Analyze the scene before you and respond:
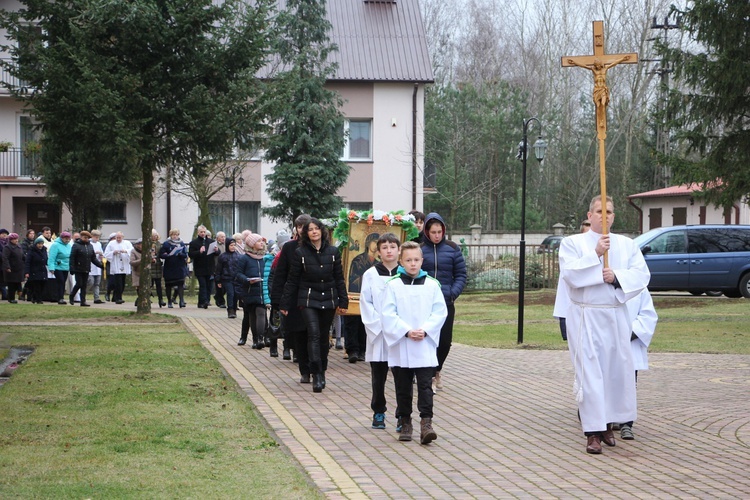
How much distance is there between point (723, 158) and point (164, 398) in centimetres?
1632

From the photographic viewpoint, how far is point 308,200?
115 feet

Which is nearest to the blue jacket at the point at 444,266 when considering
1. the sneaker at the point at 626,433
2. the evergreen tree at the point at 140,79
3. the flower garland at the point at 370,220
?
the flower garland at the point at 370,220

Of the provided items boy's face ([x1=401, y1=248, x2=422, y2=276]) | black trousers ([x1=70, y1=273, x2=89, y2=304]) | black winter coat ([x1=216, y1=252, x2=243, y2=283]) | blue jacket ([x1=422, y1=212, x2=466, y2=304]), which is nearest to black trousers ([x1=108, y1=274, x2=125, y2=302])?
black trousers ([x1=70, y1=273, x2=89, y2=304])

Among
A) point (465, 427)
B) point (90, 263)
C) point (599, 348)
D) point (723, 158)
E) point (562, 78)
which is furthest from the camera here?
point (562, 78)

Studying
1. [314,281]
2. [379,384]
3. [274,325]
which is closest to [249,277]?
[274,325]

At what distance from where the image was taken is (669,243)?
26.4m

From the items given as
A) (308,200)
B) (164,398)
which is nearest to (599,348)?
(164,398)

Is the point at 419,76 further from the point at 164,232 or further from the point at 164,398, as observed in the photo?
the point at 164,398

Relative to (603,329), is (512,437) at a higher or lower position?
lower

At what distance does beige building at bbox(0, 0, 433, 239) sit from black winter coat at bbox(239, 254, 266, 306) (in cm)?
2383

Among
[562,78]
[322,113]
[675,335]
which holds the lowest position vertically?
[675,335]

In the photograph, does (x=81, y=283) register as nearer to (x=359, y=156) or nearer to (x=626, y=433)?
(x=359, y=156)

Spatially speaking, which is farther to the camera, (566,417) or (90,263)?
(90,263)

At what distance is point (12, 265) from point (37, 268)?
58 cm
